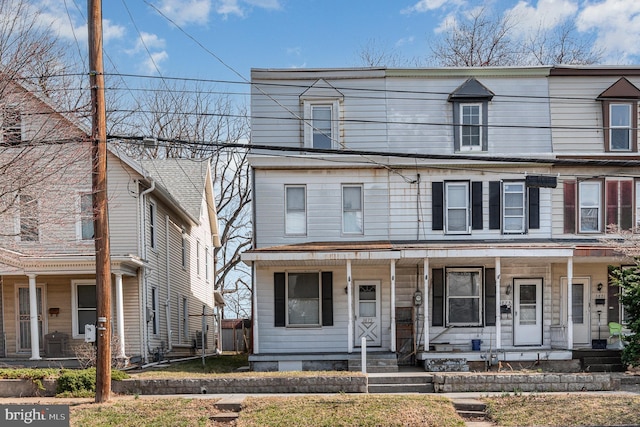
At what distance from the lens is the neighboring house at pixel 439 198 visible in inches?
705

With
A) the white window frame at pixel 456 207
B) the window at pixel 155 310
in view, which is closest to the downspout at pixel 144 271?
the window at pixel 155 310

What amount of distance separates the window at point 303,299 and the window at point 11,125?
8201mm

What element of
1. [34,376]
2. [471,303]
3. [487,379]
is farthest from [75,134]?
[471,303]

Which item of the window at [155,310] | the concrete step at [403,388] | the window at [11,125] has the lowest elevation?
the concrete step at [403,388]

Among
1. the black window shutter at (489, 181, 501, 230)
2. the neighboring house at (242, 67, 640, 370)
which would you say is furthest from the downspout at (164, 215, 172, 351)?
the black window shutter at (489, 181, 501, 230)

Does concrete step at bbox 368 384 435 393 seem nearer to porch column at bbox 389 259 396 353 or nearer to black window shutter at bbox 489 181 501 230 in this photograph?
porch column at bbox 389 259 396 353

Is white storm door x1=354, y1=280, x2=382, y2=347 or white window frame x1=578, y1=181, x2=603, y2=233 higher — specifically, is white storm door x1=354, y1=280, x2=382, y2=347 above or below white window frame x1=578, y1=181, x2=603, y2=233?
below

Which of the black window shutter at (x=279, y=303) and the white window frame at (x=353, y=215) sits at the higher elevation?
the white window frame at (x=353, y=215)

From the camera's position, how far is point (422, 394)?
42.3 feet

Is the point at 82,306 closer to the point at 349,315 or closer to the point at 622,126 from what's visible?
the point at 349,315

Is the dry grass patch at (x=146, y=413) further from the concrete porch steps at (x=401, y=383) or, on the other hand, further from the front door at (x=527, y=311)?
the front door at (x=527, y=311)

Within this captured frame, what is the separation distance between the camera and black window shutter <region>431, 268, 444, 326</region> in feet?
59.0

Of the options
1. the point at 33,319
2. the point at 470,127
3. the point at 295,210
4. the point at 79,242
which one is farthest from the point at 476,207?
the point at 33,319

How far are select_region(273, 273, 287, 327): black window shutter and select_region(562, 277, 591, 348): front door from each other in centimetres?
835
